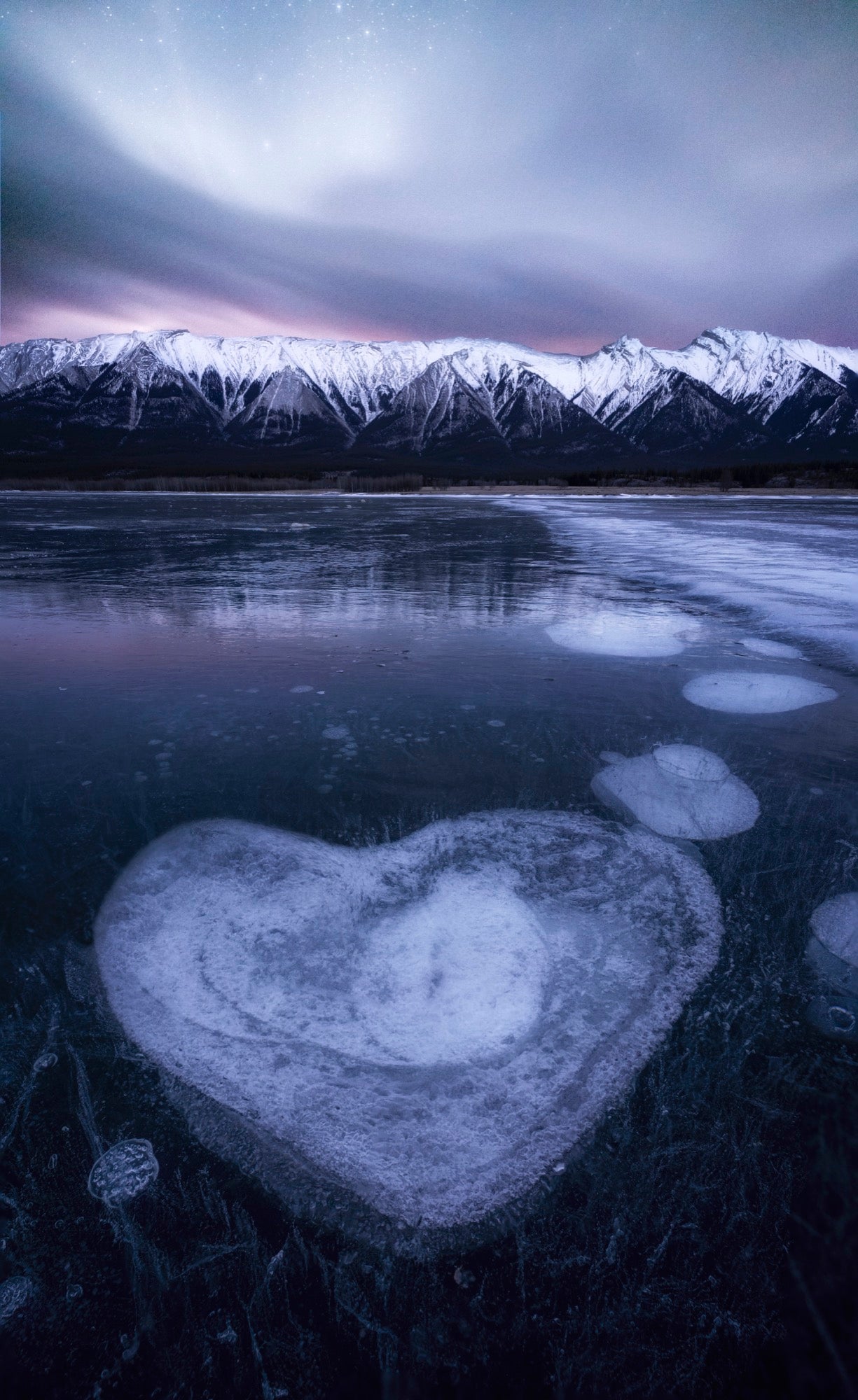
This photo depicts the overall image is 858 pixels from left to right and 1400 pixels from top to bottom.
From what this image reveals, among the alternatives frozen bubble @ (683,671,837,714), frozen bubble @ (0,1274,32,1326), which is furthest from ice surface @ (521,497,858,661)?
frozen bubble @ (0,1274,32,1326)

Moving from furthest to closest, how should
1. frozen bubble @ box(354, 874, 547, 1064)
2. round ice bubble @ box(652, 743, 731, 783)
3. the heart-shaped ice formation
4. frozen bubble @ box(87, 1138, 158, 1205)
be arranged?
1. round ice bubble @ box(652, 743, 731, 783)
2. frozen bubble @ box(354, 874, 547, 1064)
3. the heart-shaped ice formation
4. frozen bubble @ box(87, 1138, 158, 1205)

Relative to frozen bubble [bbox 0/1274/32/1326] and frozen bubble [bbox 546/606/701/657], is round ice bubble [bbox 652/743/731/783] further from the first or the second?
frozen bubble [bbox 0/1274/32/1326]

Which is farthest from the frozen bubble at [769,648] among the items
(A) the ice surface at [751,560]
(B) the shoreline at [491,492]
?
(B) the shoreline at [491,492]

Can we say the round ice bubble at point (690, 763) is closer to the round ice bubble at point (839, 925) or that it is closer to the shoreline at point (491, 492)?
the round ice bubble at point (839, 925)

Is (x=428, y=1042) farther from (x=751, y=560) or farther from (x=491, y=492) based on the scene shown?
(x=491, y=492)

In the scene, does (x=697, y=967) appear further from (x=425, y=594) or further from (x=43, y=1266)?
(x=425, y=594)

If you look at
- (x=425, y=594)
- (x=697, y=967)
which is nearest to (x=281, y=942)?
(x=697, y=967)

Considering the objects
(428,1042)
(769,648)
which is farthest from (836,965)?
(769,648)

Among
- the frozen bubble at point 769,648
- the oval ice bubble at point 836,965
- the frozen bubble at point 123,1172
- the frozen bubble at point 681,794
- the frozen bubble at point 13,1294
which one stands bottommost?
the frozen bubble at point 13,1294
